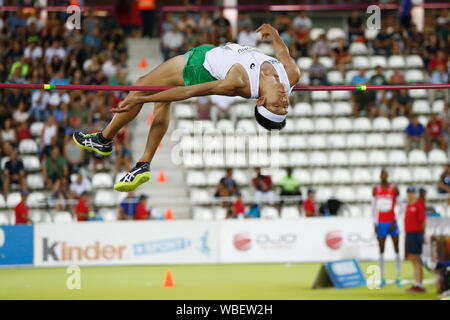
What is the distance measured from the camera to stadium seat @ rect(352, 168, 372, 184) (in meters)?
23.6

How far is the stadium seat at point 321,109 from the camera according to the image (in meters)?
24.8

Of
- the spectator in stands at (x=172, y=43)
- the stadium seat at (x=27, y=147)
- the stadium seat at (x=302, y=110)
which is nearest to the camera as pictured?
the stadium seat at (x=27, y=147)

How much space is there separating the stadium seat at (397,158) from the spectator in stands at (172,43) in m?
5.49

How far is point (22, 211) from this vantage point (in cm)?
2116

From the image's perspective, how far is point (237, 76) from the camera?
10.4m

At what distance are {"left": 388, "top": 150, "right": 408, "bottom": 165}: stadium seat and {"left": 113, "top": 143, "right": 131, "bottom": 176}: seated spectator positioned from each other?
19.4 ft

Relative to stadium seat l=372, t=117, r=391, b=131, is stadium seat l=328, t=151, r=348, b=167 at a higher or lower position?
lower

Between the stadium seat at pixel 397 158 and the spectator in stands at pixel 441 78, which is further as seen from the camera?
the spectator in stands at pixel 441 78

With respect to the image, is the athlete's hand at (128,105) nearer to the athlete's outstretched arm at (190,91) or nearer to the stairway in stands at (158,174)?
the athlete's outstretched arm at (190,91)

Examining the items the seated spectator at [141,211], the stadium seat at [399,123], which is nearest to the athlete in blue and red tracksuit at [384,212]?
the seated spectator at [141,211]

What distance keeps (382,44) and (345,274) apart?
1023 cm

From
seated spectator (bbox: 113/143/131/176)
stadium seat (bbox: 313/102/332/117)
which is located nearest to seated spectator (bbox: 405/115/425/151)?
stadium seat (bbox: 313/102/332/117)

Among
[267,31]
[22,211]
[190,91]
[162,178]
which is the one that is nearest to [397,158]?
[162,178]

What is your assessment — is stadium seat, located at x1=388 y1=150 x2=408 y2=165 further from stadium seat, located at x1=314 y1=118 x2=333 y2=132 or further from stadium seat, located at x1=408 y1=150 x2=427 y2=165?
stadium seat, located at x1=314 y1=118 x2=333 y2=132
